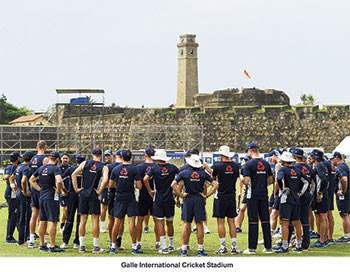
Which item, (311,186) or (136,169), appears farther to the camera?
(311,186)

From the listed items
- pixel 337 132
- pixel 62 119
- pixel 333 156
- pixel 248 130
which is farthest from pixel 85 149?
pixel 333 156

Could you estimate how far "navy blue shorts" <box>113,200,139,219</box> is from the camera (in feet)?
31.0

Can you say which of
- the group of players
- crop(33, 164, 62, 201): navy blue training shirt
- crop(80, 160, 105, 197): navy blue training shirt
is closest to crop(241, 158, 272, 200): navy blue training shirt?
the group of players

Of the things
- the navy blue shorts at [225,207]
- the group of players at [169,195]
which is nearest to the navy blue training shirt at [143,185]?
the group of players at [169,195]

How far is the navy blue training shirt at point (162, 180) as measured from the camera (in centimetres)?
945

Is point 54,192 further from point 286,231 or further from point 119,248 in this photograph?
point 286,231

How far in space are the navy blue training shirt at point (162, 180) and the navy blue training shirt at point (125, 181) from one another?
269 mm

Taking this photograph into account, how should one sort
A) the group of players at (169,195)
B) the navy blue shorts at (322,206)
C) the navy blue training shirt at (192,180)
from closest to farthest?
1. the navy blue training shirt at (192,180)
2. the group of players at (169,195)
3. the navy blue shorts at (322,206)

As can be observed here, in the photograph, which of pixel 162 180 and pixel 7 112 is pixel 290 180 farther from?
pixel 7 112

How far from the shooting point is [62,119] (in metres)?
51.8

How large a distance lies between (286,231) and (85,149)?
39.7 metres

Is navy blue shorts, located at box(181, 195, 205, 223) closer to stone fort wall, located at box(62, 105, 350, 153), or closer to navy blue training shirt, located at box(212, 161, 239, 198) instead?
navy blue training shirt, located at box(212, 161, 239, 198)

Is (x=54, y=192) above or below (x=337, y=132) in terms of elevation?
below

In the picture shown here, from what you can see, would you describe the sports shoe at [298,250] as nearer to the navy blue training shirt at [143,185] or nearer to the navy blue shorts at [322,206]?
the navy blue shorts at [322,206]
